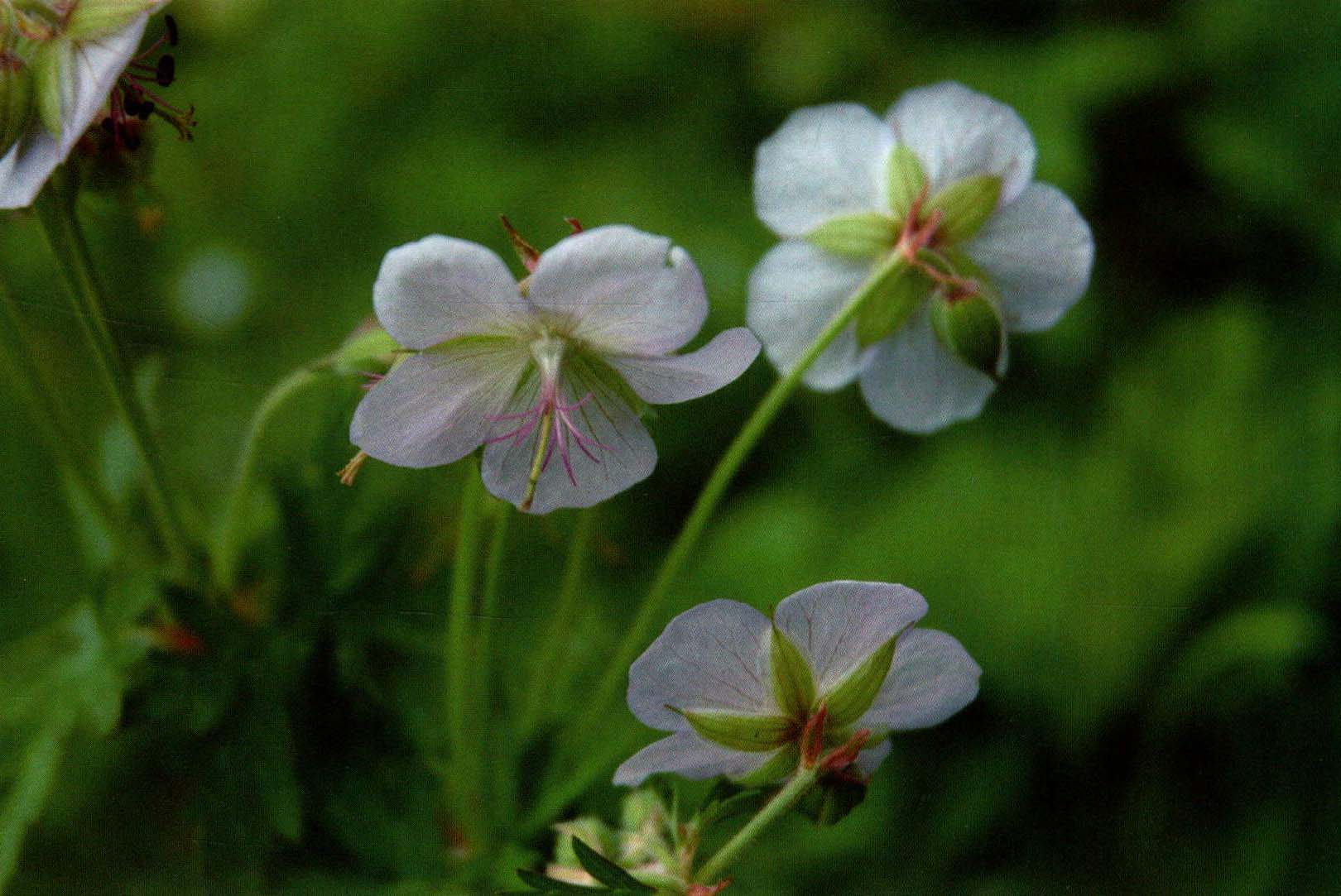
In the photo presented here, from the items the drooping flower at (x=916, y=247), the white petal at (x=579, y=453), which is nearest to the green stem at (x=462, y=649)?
the white petal at (x=579, y=453)

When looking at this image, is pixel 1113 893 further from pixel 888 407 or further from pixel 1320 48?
pixel 1320 48

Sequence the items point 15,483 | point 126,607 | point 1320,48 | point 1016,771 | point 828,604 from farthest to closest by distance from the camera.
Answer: point 1320,48
point 1016,771
point 15,483
point 126,607
point 828,604

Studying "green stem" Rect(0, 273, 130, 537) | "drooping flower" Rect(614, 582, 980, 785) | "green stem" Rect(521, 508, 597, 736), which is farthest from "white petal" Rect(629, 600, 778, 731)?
"green stem" Rect(0, 273, 130, 537)

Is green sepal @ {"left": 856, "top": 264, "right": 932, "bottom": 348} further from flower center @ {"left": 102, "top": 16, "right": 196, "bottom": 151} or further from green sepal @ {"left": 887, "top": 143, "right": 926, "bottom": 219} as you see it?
flower center @ {"left": 102, "top": 16, "right": 196, "bottom": 151}

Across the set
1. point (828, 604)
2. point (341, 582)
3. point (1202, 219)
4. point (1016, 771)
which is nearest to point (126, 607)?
point (341, 582)

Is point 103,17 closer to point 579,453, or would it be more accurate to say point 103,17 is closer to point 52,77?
point 52,77

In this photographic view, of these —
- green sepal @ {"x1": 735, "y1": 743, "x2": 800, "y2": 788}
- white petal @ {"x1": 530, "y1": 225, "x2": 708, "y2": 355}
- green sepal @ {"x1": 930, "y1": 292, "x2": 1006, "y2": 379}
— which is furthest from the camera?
green sepal @ {"x1": 930, "y1": 292, "x2": 1006, "y2": 379}

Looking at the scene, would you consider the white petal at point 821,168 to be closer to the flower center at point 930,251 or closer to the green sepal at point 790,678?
the flower center at point 930,251
